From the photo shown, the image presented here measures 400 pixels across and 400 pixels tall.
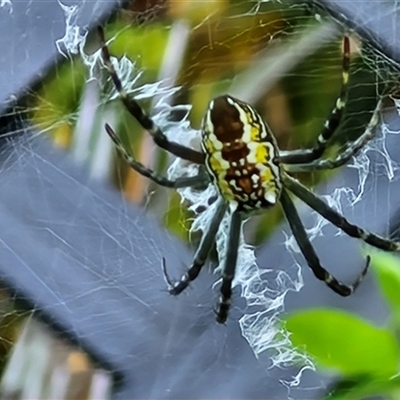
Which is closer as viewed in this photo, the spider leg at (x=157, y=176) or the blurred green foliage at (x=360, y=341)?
the blurred green foliage at (x=360, y=341)

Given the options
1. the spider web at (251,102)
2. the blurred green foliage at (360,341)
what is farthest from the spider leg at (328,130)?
Answer: the blurred green foliage at (360,341)

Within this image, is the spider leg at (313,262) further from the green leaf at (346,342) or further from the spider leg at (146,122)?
the green leaf at (346,342)

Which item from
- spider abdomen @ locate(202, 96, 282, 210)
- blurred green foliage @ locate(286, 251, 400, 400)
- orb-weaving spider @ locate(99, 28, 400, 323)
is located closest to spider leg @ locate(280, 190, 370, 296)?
orb-weaving spider @ locate(99, 28, 400, 323)

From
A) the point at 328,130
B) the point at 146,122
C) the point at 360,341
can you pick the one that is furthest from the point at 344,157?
the point at 360,341

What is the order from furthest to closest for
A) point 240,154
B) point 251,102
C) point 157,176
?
1. point 251,102
2. point 157,176
3. point 240,154

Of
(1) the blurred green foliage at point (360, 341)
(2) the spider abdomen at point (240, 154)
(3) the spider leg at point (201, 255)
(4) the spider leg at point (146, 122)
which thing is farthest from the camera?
(3) the spider leg at point (201, 255)

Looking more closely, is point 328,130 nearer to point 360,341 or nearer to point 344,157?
point 344,157

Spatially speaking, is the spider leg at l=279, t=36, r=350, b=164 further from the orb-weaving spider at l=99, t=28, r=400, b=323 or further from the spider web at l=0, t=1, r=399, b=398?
the spider web at l=0, t=1, r=399, b=398
